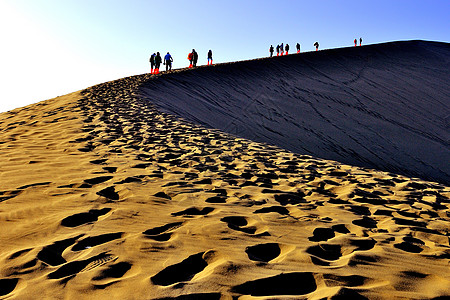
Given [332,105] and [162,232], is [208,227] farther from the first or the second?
[332,105]

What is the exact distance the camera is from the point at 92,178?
4109mm

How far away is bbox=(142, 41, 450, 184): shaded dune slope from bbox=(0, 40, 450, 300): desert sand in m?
6.24

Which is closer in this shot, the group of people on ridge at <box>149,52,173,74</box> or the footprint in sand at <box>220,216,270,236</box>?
the footprint in sand at <box>220,216,270,236</box>

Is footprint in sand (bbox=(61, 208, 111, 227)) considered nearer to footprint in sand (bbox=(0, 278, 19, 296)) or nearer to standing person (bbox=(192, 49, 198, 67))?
footprint in sand (bbox=(0, 278, 19, 296))

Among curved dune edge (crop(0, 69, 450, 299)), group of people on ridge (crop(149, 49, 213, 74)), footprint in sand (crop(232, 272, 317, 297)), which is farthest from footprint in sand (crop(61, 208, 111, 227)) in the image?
group of people on ridge (crop(149, 49, 213, 74))

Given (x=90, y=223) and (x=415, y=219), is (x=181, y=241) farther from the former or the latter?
(x=415, y=219)

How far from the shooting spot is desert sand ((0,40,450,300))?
2.02 m

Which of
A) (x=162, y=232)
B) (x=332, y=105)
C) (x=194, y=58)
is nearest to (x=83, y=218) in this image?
(x=162, y=232)

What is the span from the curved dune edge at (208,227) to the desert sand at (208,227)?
12 mm

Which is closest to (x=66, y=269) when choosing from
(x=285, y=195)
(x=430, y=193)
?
(x=285, y=195)

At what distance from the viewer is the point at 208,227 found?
9.24 ft

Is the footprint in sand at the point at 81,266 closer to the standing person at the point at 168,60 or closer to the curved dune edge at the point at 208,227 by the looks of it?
the curved dune edge at the point at 208,227

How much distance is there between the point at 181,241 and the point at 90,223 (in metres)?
0.87

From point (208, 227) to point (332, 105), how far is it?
51.5 feet
